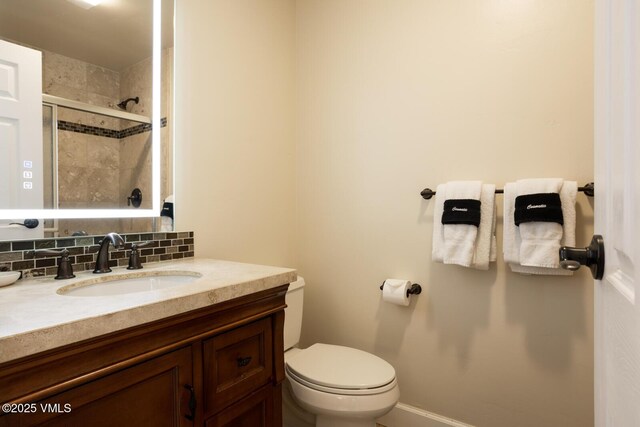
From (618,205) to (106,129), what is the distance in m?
1.51

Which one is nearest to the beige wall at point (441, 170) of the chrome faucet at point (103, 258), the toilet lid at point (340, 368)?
the toilet lid at point (340, 368)

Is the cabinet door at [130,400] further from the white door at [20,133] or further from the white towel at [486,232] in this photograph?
the white towel at [486,232]

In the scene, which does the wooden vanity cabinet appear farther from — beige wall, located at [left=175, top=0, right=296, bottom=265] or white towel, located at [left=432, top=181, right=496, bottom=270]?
white towel, located at [left=432, top=181, right=496, bottom=270]

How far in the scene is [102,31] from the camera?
1269 millimetres

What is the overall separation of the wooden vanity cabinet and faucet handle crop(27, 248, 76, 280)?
0.50 meters

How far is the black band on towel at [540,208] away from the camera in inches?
47.2

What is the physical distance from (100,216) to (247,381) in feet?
2.67

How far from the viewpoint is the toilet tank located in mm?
1586

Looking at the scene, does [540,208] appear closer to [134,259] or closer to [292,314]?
[292,314]

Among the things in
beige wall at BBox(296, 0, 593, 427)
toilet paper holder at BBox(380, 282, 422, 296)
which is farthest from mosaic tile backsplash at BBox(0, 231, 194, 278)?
toilet paper holder at BBox(380, 282, 422, 296)

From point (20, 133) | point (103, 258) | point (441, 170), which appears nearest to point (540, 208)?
point (441, 170)

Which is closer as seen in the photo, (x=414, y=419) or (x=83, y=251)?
(x=83, y=251)

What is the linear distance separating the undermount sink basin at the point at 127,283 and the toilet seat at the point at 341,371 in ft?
2.00

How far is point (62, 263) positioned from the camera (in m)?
1.02
